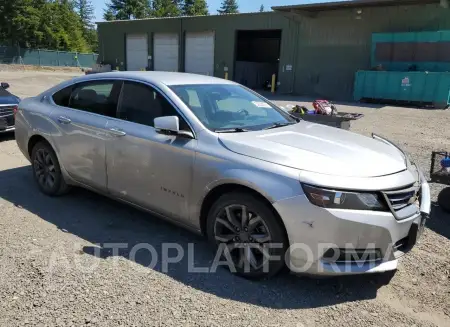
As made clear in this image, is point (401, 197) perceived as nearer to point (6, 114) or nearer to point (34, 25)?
point (6, 114)

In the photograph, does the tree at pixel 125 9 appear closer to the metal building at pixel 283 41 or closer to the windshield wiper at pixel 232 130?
the metal building at pixel 283 41

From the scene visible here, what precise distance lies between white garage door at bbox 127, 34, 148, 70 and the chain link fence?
22.8 metres

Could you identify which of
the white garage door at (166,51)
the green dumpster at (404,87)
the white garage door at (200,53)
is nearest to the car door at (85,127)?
the green dumpster at (404,87)

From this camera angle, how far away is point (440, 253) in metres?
3.72

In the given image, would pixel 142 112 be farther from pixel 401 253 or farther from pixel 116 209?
pixel 401 253

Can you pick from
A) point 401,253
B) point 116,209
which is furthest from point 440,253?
point 116,209

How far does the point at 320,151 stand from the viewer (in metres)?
3.09

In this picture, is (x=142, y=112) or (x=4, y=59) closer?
(x=142, y=112)

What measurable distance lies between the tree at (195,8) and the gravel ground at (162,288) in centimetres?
8240

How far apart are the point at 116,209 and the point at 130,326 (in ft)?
7.11

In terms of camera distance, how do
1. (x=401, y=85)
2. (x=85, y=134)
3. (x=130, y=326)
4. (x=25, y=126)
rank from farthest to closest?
(x=401, y=85)
(x=25, y=126)
(x=85, y=134)
(x=130, y=326)

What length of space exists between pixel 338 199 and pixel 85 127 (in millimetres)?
2813

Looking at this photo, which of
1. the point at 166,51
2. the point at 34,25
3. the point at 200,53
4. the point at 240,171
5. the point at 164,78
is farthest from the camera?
the point at 34,25

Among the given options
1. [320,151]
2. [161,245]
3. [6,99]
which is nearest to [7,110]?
[6,99]
